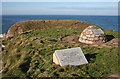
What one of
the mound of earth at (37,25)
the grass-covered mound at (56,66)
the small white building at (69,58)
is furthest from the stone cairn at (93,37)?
the mound of earth at (37,25)

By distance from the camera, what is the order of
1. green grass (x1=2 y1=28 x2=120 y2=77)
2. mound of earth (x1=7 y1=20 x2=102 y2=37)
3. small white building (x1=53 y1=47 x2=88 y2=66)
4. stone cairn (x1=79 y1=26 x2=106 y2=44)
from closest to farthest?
green grass (x1=2 y1=28 x2=120 y2=77) → small white building (x1=53 y1=47 x2=88 y2=66) → stone cairn (x1=79 y1=26 x2=106 y2=44) → mound of earth (x1=7 y1=20 x2=102 y2=37)

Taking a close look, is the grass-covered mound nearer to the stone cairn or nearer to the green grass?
the green grass

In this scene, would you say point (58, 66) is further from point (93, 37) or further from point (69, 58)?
point (93, 37)

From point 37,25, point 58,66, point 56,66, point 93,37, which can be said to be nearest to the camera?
point 58,66

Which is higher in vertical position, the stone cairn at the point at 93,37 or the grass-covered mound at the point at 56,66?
the stone cairn at the point at 93,37

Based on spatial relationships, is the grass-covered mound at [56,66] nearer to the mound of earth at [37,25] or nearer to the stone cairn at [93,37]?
the stone cairn at [93,37]

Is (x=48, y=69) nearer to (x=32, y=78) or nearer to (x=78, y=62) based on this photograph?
(x=32, y=78)

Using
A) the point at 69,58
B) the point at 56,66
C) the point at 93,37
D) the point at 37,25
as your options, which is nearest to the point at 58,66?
the point at 56,66

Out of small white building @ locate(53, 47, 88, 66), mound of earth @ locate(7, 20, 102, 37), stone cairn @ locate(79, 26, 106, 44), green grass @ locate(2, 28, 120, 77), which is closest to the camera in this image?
green grass @ locate(2, 28, 120, 77)

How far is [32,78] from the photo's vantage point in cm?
1102

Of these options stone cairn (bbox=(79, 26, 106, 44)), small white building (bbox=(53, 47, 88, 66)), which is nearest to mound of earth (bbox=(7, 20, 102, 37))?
stone cairn (bbox=(79, 26, 106, 44))

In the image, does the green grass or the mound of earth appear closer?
the green grass

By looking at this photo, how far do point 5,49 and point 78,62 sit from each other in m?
17.9

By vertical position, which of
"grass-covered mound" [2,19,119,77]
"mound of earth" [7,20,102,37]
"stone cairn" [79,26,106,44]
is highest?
"mound of earth" [7,20,102,37]
